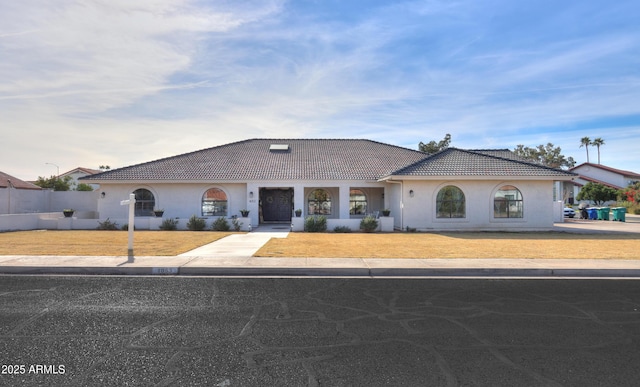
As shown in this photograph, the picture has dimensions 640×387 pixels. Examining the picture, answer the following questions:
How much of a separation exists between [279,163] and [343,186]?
5184 mm

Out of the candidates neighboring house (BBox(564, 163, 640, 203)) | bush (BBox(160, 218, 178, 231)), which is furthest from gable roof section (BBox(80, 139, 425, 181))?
neighboring house (BBox(564, 163, 640, 203))

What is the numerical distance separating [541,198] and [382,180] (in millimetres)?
9001

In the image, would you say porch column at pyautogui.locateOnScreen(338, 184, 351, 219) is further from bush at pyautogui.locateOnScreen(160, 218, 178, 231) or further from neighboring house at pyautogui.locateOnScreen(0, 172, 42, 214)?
neighboring house at pyautogui.locateOnScreen(0, 172, 42, 214)

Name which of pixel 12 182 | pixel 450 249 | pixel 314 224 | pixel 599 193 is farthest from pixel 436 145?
pixel 12 182

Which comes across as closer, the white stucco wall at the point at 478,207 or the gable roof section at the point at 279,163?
the white stucco wall at the point at 478,207

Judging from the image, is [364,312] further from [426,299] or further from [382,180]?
[382,180]

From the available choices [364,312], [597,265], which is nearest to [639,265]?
[597,265]

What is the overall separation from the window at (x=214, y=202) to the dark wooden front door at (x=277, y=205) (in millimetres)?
3549

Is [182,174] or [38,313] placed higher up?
Answer: [182,174]

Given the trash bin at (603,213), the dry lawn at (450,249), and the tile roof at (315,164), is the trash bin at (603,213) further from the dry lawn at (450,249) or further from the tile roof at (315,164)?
the dry lawn at (450,249)

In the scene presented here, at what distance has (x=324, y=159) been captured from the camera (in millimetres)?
28328

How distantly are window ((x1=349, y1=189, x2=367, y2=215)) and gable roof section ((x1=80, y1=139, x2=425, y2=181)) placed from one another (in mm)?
1479

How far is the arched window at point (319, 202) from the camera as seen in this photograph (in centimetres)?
2647

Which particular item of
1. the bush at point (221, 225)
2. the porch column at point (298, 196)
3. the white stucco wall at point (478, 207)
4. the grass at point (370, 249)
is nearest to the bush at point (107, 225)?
the bush at point (221, 225)
